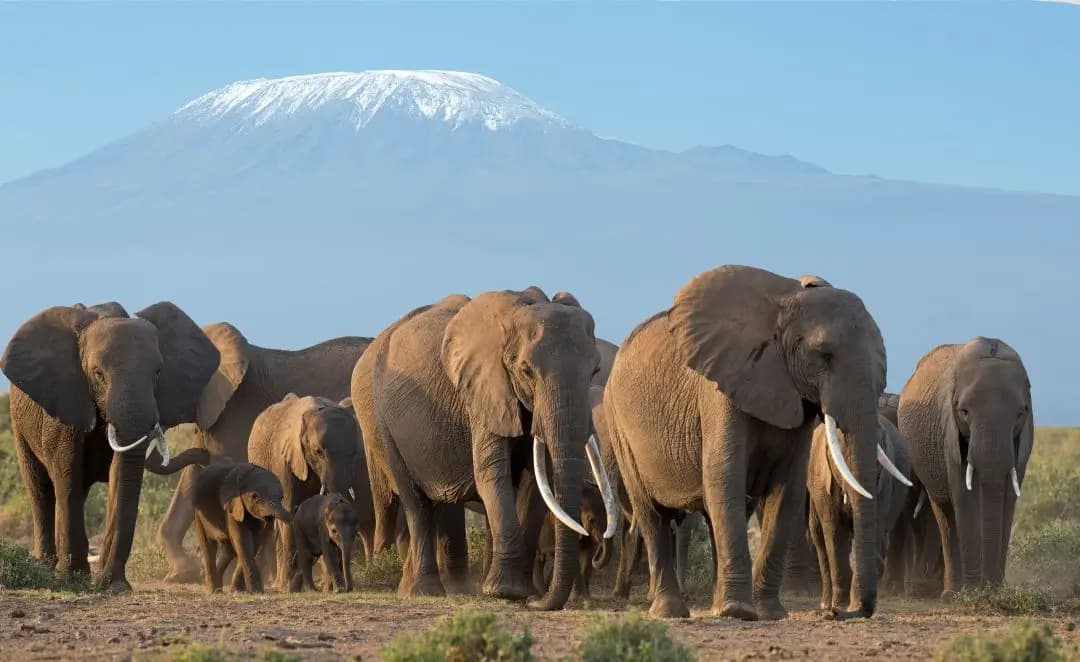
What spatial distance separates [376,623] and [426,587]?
340 centimetres

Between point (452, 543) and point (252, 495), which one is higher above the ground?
point (252, 495)

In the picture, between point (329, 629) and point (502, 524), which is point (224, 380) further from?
point (329, 629)

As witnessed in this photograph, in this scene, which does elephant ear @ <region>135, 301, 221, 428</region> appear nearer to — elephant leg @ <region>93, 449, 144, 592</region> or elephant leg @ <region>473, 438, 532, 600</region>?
elephant leg @ <region>93, 449, 144, 592</region>

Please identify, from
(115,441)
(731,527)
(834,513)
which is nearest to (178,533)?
(115,441)

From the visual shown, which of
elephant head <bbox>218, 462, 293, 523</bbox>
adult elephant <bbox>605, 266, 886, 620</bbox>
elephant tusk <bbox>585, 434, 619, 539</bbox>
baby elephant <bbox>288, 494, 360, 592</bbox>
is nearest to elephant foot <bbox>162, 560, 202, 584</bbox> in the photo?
elephant head <bbox>218, 462, 293, 523</bbox>

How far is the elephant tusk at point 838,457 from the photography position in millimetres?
12473

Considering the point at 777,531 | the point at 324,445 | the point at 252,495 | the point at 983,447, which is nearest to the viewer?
the point at 777,531

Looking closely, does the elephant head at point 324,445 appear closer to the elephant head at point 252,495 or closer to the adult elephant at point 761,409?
the elephant head at point 252,495

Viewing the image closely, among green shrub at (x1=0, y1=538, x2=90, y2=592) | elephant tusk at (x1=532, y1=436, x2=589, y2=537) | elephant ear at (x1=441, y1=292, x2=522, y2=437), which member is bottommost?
green shrub at (x1=0, y1=538, x2=90, y2=592)

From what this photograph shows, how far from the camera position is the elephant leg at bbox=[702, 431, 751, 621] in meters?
12.9

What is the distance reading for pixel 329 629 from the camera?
39.1 ft

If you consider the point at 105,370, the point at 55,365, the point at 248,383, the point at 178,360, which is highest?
the point at 248,383

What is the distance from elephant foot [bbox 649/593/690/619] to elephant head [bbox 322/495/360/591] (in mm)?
3596

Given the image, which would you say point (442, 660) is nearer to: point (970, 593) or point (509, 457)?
point (509, 457)
